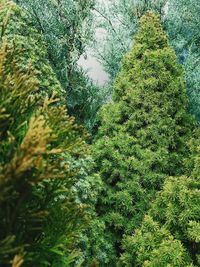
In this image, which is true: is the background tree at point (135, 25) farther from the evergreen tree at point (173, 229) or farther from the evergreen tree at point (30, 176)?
the evergreen tree at point (30, 176)

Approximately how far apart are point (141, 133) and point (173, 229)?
3.23 metres

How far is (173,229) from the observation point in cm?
712

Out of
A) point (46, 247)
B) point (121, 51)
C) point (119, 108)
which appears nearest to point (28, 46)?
point (119, 108)

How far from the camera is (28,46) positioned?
29.4 feet

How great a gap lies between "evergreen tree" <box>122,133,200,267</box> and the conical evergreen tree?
1717 millimetres

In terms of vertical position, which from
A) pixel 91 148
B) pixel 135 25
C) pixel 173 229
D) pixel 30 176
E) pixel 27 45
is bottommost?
pixel 173 229

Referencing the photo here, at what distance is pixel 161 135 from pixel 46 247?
626 cm

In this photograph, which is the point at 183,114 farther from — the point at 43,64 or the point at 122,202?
the point at 43,64

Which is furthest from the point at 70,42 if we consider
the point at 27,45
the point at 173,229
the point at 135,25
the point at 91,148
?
the point at 173,229

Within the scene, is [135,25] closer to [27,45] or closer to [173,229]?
[27,45]

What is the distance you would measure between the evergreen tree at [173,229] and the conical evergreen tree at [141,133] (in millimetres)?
1717

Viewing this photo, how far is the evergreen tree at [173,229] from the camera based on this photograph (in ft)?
21.8

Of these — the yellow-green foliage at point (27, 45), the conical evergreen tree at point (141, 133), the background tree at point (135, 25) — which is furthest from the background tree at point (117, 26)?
the yellow-green foliage at point (27, 45)

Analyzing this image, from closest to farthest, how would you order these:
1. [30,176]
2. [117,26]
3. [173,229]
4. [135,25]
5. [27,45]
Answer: [30,176] < [173,229] < [27,45] < [135,25] < [117,26]
